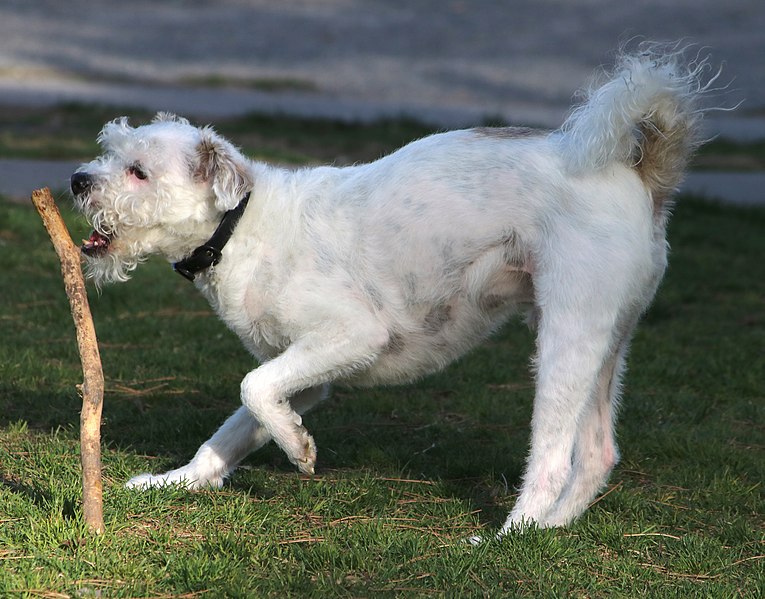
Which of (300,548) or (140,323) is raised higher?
(300,548)

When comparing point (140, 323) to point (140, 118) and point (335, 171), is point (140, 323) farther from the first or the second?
point (140, 118)

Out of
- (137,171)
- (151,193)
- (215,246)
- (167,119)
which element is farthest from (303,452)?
(167,119)

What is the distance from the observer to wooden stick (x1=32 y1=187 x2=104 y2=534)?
4082 mm

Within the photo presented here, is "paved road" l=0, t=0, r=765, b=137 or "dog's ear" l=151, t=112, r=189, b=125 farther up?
"dog's ear" l=151, t=112, r=189, b=125

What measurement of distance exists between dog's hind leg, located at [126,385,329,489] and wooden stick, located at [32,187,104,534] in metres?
0.78

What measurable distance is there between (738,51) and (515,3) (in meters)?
6.65

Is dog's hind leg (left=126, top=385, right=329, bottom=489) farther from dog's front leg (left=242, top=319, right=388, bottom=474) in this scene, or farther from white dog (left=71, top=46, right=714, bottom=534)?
dog's front leg (left=242, top=319, right=388, bottom=474)

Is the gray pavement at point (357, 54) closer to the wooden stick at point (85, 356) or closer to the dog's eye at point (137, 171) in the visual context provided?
the dog's eye at point (137, 171)

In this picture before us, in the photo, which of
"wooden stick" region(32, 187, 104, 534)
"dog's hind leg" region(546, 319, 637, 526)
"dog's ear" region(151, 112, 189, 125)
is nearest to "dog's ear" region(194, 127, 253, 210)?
"dog's ear" region(151, 112, 189, 125)

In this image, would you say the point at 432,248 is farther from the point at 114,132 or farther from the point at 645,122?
the point at 114,132

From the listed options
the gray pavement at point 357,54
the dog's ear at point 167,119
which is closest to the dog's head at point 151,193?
the dog's ear at point 167,119

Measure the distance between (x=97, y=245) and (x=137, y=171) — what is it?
0.38 metres

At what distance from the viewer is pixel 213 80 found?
1981cm

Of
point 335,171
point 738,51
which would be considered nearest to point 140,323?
point 335,171
